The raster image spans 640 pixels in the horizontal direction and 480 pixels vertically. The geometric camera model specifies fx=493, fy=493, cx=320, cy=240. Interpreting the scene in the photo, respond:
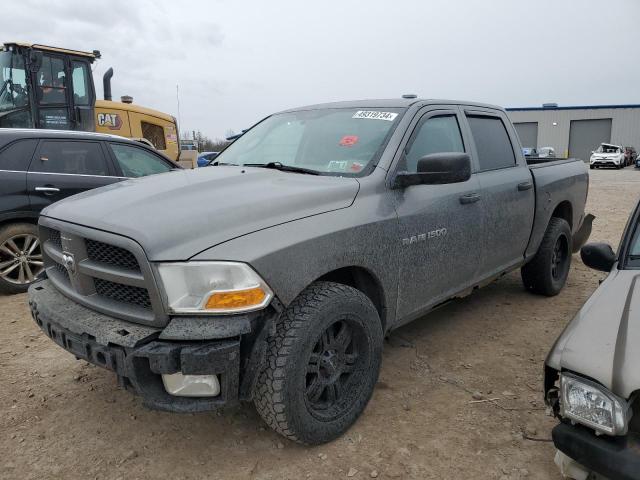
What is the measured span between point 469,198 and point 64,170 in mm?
4267

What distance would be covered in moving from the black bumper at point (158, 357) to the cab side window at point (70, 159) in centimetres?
356

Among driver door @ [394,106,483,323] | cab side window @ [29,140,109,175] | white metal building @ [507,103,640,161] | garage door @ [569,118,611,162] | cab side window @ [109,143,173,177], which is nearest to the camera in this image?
driver door @ [394,106,483,323]

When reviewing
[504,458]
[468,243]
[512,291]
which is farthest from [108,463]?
[512,291]

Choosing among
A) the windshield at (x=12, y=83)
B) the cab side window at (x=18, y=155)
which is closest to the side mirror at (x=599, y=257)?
the cab side window at (x=18, y=155)

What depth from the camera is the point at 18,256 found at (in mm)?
5035

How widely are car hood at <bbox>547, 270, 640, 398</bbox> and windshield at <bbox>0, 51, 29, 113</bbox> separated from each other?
30.6 ft

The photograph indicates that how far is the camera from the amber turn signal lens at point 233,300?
2080mm

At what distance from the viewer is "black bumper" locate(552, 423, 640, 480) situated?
1.67 metres

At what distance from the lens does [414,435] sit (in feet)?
8.82

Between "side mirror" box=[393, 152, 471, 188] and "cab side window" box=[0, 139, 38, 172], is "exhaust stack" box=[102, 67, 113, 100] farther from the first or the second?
"side mirror" box=[393, 152, 471, 188]

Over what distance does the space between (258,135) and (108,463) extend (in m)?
2.45

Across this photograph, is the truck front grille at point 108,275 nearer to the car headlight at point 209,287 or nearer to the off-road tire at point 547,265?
the car headlight at point 209,287

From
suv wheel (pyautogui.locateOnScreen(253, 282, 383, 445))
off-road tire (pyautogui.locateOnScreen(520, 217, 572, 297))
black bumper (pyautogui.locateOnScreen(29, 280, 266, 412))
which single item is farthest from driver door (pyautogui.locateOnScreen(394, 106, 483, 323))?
off-road tire (pyautogui.locateOnScreen(520, 217, 572, 297))

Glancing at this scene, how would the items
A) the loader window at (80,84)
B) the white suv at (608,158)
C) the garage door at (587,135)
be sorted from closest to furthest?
the loader window at (80,84) < the white suv at (608,158) < the garage door at (587,135)
